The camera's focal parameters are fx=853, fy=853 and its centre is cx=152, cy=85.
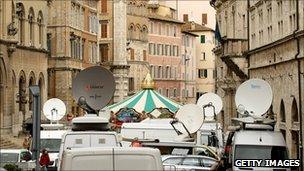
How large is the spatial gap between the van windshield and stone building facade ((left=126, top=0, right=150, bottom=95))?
76348 millimetres

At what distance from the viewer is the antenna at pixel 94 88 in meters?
30.9

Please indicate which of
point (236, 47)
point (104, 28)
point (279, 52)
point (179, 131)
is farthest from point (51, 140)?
point (104, 28)

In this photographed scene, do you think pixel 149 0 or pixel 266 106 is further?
pixel 149 0

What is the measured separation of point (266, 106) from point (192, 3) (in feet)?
352

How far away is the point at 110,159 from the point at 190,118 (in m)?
22.1

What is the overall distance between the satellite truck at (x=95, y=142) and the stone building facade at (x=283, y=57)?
9.32 m

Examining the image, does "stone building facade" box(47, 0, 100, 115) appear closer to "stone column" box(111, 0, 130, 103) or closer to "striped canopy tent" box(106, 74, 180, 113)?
"stone column" box(111, 0, 130, 103)

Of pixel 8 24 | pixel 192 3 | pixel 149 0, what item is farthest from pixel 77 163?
pixel 192 3

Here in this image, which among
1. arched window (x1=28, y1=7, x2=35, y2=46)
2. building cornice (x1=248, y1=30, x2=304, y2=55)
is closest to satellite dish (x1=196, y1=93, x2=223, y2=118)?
building cornice (x1=248, y1=30, x2=304, y2=55)

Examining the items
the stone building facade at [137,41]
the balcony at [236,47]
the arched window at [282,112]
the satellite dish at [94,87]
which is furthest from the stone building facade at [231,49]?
the stone building facade at [137,41]

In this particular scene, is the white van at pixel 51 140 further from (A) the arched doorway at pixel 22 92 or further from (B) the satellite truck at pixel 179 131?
(A) the arched doorway at pixel 22 92

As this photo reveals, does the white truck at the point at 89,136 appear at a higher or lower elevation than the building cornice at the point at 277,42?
lower

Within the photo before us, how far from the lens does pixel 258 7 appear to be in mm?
47688

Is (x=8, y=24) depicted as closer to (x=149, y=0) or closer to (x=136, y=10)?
(x=136, y=10)
